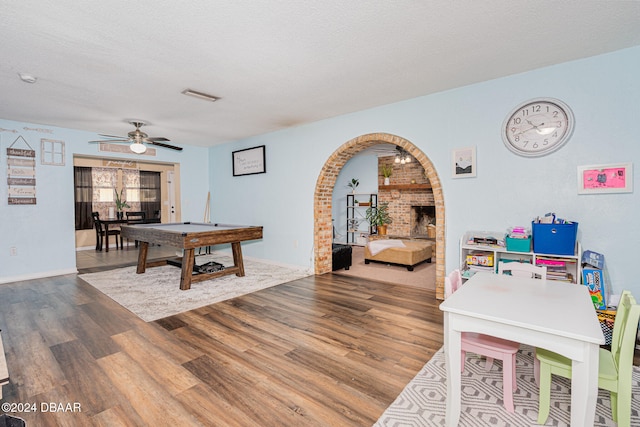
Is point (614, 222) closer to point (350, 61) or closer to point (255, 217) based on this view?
point (350, 61)

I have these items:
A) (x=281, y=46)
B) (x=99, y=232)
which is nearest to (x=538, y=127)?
(x=281, y=46)

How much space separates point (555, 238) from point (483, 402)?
1.68 meters

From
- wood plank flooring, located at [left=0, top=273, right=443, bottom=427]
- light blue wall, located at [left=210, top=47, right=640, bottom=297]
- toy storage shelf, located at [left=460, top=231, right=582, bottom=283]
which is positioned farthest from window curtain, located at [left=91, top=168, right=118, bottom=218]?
toy storage shelf, located at [left=460, top=231, right=582, bottom=283]

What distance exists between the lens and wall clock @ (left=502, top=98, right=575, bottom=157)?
2.86 metres

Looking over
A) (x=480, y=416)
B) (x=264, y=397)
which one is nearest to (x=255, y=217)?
(x=264, y=397)

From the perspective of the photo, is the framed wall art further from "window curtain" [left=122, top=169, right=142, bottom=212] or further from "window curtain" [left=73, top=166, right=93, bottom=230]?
"window curtain" [left=73, top=166, right=93, bottom=230]

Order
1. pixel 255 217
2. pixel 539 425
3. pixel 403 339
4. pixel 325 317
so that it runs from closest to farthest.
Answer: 1. pixel 539 425
2. pixel 403 339
3. pixel 325 317
4. pixel 255 217

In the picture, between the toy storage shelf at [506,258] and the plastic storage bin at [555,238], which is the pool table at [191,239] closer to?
the toy storage shelf at [506,258]

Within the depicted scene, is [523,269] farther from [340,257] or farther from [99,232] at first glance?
[99,232]

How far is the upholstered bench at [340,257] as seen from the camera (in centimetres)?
512

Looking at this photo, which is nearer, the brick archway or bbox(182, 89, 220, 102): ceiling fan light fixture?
bbox(182, 89, 220, 102): ceiling fan light fixture

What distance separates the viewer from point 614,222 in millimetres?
2654

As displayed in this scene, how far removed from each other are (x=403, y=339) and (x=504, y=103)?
8.57 feet

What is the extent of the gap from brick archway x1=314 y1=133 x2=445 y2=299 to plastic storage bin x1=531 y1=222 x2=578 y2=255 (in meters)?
1.02
